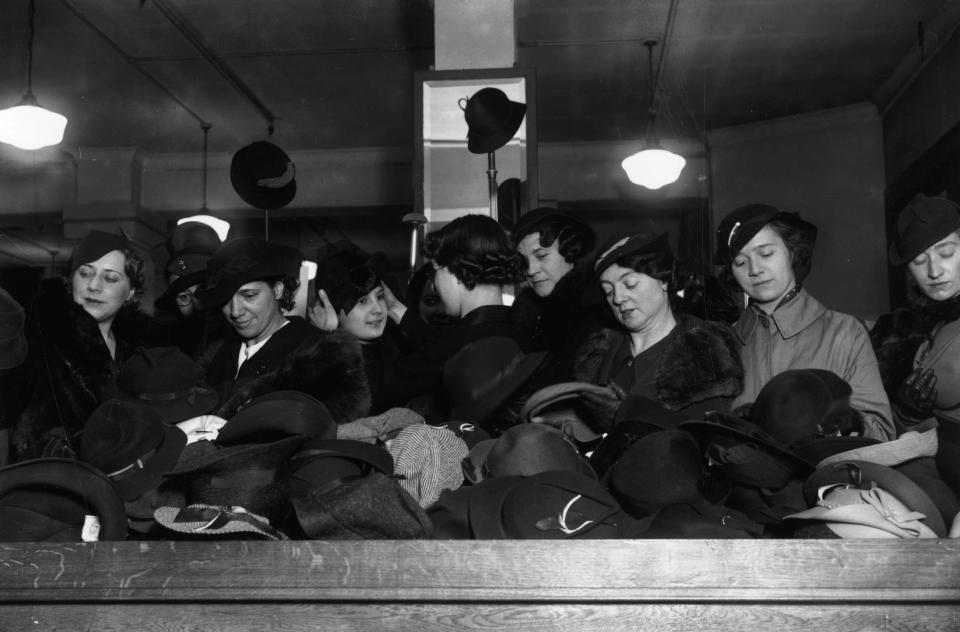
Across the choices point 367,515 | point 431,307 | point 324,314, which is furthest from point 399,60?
point 367,515

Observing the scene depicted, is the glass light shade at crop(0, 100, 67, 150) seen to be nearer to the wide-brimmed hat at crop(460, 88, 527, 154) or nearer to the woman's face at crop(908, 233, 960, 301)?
the wide-brimmed hat at crop(460, 88, 527, 154)

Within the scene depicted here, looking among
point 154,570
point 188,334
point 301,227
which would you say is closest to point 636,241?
point 154,570

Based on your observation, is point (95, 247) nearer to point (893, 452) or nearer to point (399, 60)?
point (893, 452)

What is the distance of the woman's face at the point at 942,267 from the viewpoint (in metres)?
2.84

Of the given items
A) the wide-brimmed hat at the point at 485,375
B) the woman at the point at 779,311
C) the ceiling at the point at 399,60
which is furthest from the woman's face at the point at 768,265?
the ceiling at the point at 399,60

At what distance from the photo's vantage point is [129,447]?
7.04 ft

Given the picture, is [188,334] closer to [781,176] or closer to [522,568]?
[522,568]

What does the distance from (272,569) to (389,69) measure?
6068 mm

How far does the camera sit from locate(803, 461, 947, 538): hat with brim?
5.73ft

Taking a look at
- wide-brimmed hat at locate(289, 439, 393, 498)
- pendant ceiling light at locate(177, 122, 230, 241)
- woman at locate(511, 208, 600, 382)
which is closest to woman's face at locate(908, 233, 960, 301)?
woman at locate(511, 208, 600, 382)

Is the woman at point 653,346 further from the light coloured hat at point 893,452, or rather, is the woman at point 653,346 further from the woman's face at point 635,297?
the light coloured hat at point 893,452

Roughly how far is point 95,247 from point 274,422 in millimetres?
1627

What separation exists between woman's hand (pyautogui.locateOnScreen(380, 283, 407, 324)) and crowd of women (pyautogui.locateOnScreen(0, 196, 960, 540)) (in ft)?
0.06

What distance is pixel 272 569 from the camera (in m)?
1.67
